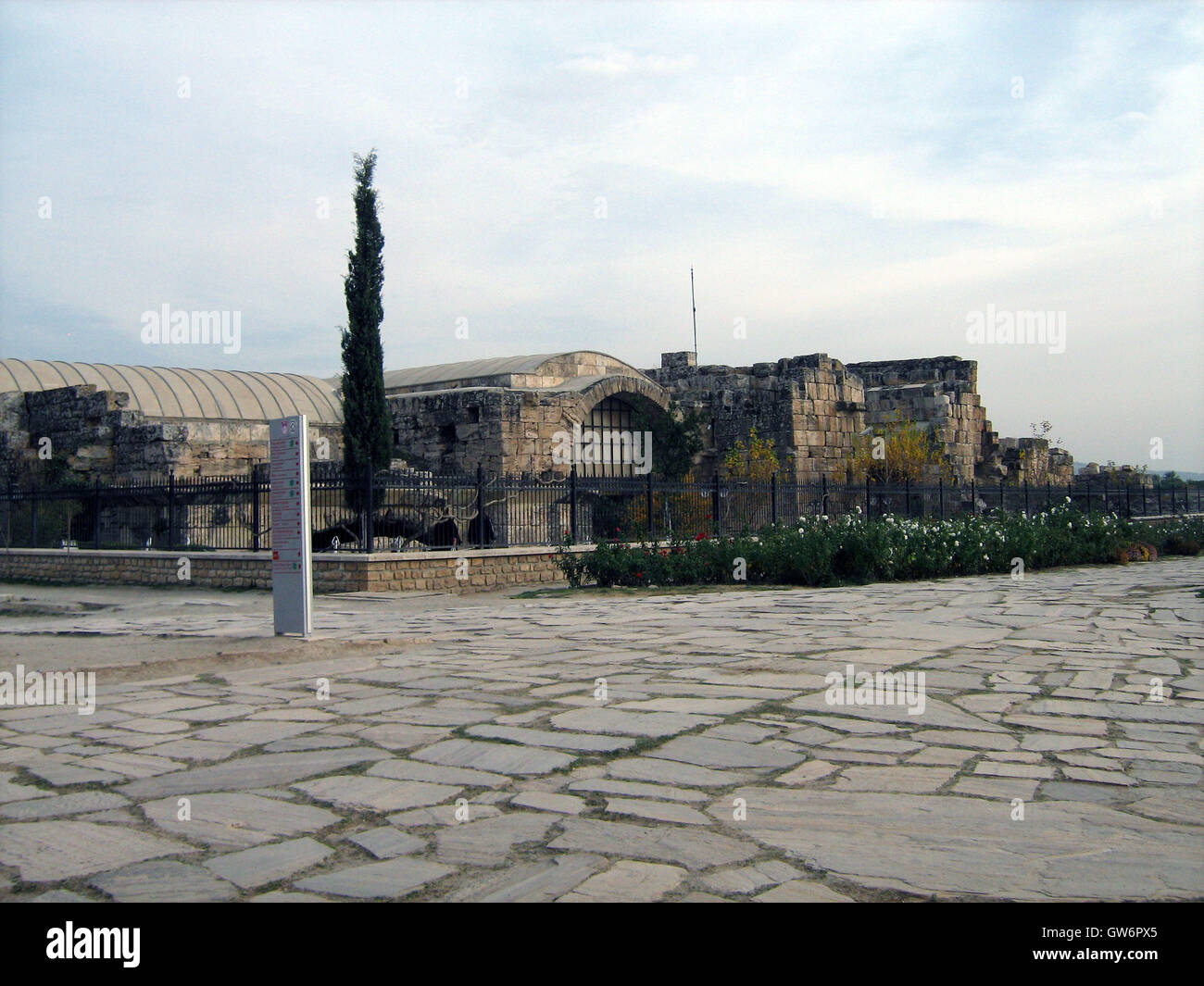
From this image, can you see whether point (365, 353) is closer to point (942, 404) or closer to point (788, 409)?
point (788, 409)

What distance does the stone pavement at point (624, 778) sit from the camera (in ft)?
11.0

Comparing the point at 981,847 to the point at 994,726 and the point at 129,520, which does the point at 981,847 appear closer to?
the point at 994,726

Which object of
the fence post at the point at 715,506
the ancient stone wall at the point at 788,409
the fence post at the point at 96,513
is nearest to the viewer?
the fence post at the point at 715,506

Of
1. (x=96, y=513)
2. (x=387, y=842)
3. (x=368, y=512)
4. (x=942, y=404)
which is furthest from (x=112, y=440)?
(x=387, y=842)

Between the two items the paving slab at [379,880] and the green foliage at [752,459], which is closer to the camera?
the paving slab at [379,880]

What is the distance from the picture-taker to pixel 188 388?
95.5 feet

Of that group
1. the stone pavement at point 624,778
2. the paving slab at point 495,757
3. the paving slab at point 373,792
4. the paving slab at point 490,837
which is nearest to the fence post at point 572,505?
the stone pavement at point 624,778

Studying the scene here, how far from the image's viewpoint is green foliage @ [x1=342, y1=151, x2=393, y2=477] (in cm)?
1989

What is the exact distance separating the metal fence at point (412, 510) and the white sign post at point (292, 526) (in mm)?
5158

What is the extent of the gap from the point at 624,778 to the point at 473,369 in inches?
1078

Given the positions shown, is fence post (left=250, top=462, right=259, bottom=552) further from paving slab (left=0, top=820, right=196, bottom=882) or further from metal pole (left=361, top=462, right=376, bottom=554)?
paving slab (left=0, top=820, right=196, bottom=882)

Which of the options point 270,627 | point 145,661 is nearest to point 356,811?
point 145,661

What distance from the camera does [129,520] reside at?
19109 mm

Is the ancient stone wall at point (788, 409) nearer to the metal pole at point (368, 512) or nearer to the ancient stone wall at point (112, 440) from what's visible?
the ancient stone wall at point (112, 440)
